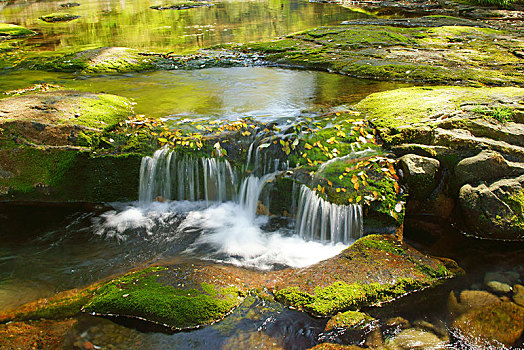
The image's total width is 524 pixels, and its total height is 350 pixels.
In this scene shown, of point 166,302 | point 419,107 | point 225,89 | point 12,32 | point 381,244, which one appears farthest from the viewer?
point 12,32

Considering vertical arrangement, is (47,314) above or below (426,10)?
below

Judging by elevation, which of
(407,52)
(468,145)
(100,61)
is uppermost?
(100,61)

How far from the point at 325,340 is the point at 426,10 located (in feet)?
79.2

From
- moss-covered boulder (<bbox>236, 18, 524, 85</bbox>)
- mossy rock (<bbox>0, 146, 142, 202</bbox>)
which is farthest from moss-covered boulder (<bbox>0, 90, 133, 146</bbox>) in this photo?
moss-covered boulder (<bbox>236, 18, 524, 85</bbox>)

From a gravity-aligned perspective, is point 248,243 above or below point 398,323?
above

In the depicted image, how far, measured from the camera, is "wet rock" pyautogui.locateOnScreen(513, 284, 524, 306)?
417 cm

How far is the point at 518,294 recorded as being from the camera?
4301 millimetres

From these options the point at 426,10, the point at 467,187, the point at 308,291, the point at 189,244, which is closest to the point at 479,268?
the point at 467,187

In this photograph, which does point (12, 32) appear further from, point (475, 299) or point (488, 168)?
point (475, 299)

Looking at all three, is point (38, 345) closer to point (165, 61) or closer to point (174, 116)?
point (174, 116)

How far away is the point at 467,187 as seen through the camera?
5.41 meters

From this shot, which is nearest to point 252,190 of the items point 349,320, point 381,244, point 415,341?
point 381,244

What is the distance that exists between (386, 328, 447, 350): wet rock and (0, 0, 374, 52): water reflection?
12154mm

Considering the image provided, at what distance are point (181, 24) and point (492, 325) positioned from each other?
20.2 metres
